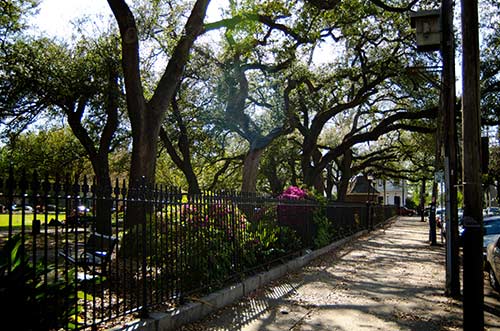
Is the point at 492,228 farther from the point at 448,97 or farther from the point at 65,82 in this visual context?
the point at 65,82

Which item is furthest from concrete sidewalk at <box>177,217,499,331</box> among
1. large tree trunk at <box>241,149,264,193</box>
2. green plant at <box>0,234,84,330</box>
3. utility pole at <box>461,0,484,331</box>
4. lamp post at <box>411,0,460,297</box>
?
large tree trunk at <box>241,149,264,193</box>

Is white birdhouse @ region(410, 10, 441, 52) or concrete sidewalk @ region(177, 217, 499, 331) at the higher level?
white birdhouse @ region(410, 10, 441, 52)

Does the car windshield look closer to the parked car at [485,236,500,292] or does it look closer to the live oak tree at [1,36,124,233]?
the parked car at [485,236,500,292]

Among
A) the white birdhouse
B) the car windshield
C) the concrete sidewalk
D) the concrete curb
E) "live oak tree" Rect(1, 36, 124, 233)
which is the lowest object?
the concrete sidewalk

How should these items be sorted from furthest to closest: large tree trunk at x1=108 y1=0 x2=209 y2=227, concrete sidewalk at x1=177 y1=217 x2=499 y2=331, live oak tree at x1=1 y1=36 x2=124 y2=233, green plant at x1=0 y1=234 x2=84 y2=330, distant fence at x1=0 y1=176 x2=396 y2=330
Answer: live oak tree at x1=1 y1=36 x2=124 y2=233
large tree trunk at x1=108 y1=0 x2=209 y2=227
concrete sidewalk at x1=177 y1=217 x2=499 y2=331
distant fence at x1=0 y1=176 x2=396 y2=330
green plant at x1=0 y1=234 x2=84 y2=330

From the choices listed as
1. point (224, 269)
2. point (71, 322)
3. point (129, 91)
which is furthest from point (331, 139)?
point (71, 322)

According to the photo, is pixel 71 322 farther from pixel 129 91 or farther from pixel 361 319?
pixel 129 91

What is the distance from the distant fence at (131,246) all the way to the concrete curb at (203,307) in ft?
0.62

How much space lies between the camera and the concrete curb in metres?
5.30

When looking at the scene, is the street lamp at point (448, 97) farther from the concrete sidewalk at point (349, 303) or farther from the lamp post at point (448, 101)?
the concrete sidewalk at point (349, 303)

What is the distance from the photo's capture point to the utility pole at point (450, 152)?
8336mm

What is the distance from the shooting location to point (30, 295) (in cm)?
408

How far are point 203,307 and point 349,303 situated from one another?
8.92 feet

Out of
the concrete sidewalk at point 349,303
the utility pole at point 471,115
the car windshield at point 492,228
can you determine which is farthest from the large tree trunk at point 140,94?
the car windshield at point 492,228
